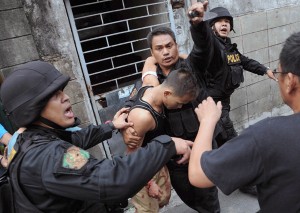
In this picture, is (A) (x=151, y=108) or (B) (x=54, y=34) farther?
(B) (x=54, y=34)

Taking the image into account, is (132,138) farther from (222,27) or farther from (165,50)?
(222,27)

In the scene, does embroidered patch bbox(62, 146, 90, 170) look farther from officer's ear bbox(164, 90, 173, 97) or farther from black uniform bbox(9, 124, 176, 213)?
officer's ear bbox(164, 90, 173, 97)

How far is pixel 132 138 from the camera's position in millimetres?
2211

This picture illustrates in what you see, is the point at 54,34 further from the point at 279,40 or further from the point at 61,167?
the point at 279,40

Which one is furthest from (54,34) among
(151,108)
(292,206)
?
(292,206)

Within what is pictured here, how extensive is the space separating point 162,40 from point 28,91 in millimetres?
1606

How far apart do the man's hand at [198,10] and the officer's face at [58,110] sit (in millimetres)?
1290

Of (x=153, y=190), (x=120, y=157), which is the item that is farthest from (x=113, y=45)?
(x=120, y=157)

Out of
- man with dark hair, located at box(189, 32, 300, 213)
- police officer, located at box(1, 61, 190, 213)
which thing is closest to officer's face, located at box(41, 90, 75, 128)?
police officer, located at box(1, 61, 190, 213)

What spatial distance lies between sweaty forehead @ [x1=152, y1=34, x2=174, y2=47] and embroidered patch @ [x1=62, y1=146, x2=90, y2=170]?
1.62 m

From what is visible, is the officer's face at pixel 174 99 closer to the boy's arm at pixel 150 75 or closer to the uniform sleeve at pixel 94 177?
the boy's arm at pixel 150 75

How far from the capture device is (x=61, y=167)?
4.20 feet

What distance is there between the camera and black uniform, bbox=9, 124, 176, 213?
1.29m

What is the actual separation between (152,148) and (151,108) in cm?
76
